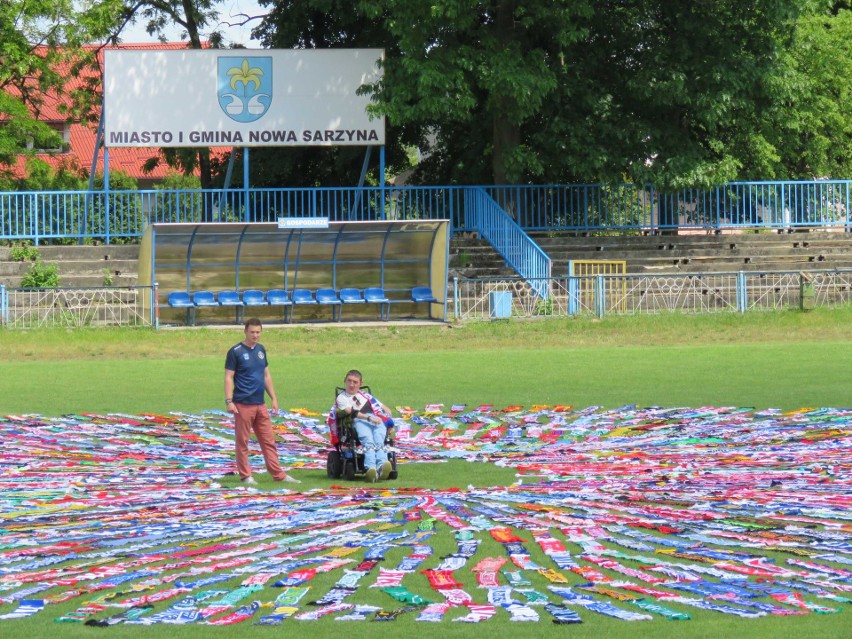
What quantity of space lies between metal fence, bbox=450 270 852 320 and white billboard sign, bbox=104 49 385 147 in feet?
23.8

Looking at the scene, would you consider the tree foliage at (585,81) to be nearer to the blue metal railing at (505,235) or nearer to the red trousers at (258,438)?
the blue metal railing at (505,235)

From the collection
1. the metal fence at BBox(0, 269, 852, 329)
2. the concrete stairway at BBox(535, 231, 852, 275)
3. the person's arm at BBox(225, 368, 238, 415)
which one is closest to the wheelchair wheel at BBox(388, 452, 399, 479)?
the person's arm at BBox(225, 368, 238, 415)

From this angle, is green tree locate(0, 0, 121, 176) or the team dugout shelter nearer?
the team dugout shelter

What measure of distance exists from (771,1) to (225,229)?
17567 mm

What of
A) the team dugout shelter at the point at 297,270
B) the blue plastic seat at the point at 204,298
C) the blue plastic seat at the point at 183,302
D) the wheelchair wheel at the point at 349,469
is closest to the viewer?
the wheelchair wheel at the point at 349,469

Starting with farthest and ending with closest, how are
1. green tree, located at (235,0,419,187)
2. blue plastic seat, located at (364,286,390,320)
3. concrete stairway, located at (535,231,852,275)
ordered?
green tree, located at (235,0,419,187), concrete stairway, located at (535,231,852,275), blue plastic seat, located at (364,286,390,320)

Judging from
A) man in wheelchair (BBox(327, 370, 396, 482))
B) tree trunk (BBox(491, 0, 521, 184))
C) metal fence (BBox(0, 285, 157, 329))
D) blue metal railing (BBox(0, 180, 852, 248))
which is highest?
tree trunk (BBox(491, 0, 521, 184))

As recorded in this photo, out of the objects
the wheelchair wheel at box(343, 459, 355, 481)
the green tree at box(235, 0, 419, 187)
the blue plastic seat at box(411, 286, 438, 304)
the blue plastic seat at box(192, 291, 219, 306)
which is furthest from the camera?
the green tree at box(235, 0, 419, 187)

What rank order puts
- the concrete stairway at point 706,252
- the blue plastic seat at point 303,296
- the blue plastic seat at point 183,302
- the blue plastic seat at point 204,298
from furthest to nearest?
the concrete stairway at point 706,252 < the blue plastic seat at point 303,296 < the blue plastic seat at point 204,298 < the blue plastic seat at point 183,302

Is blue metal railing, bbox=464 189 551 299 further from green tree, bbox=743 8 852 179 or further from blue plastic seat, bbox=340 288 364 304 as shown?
green tree, bbox=743 8 852 179

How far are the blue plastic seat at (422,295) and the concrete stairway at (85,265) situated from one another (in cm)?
752

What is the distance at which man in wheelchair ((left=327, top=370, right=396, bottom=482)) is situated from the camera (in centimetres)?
1538

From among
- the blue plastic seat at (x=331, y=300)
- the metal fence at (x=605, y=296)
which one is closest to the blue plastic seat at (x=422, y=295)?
the metal fence at (x=605, y=296)

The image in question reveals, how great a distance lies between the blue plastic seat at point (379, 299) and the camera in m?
36.4
